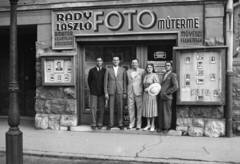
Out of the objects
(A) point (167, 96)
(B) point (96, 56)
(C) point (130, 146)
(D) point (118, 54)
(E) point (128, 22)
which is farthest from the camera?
(B) point (96, 56)

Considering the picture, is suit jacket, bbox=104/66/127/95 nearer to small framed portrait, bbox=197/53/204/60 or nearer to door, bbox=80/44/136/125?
door, bbox=80/44/136/125

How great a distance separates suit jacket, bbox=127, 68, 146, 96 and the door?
559 millimetres

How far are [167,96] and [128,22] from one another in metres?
2.28

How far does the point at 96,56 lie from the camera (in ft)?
27.9

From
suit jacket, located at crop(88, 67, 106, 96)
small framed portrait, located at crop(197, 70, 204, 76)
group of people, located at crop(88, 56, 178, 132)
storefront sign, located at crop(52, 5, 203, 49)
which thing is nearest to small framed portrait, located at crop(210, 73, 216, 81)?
small framed portrait, located at crop(197, 70, 204, 76)

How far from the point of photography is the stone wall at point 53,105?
8.15 meters

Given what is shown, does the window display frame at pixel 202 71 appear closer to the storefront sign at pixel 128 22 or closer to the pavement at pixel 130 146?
the storefront sign at pixel 128 22

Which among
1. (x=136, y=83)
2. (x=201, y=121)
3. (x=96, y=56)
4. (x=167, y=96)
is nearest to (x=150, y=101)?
(x=167, y=96)

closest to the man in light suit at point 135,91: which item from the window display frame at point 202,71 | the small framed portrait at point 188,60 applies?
the window display frame at point 202,71

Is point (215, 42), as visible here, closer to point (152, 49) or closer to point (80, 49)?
point (152, 49)

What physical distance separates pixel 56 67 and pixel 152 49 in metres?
2.83

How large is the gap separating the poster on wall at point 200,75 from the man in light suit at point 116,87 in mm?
1532

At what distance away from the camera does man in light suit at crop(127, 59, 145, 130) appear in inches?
306

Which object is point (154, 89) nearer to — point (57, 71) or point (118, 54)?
point (118, 54)
